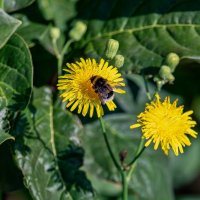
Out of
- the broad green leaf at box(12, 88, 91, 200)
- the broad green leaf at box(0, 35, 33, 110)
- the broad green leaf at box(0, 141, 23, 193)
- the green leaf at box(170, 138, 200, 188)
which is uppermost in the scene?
the broad green leaf at box(0, 35, 33, 110)

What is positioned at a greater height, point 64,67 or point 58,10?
point 58,10

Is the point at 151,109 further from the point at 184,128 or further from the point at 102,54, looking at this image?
the point at 102,54

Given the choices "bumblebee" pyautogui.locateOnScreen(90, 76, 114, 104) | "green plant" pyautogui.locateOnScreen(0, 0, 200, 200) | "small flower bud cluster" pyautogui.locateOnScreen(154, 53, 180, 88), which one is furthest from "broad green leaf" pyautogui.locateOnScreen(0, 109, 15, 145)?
"small flower bud cluster" pyautogui.locateOnScreen(154, 53, 180, 88)

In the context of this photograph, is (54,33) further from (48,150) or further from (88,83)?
(48,150)

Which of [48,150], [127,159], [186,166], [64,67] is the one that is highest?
[64,67]

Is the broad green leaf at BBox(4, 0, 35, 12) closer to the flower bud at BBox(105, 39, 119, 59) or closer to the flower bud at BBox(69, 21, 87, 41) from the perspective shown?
the flower bud at BBox(69, 21, 87, 41)

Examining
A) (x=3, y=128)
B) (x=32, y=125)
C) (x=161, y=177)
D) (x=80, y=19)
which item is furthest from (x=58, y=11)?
(x=161, y=177)

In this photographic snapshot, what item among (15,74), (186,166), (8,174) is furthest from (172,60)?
(186,166)
